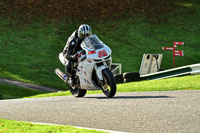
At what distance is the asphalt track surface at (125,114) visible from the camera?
6761mm

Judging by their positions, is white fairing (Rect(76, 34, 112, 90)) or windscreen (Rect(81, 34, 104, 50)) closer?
white fairing (Rect(76, 34, 112, 90))

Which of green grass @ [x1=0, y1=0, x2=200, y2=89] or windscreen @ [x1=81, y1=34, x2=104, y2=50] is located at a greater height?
windscreen @ [x1=81, y1=34, x2=104, y2=50]

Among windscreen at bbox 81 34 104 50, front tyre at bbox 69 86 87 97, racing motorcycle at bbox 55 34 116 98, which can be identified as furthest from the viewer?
front tyre at bbox 69 86 87 97

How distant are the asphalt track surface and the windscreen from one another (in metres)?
1.68

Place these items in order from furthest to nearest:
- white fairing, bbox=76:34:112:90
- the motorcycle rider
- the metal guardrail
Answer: the metal guardrail → the motorcycle rider → white fairing, bbox=76:34:112:90

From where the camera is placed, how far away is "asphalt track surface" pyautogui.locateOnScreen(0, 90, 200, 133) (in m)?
6.76

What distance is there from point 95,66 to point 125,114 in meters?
3.18

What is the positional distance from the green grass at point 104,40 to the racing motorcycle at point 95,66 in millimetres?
13174

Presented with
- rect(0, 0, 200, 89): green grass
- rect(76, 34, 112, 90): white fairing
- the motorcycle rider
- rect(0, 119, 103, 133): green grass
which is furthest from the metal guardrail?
rect(0, 119, 103, 133): green grass

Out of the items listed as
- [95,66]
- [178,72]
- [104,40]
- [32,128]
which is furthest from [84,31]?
[104,40]

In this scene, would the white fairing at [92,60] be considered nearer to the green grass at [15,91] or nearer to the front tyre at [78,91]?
the front tyre at [78,91]

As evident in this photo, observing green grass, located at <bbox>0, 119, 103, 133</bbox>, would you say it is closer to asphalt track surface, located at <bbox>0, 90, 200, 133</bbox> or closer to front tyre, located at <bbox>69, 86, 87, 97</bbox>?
asphalt track surface, located at <bbox>0, 90, 200, 133</bbox>

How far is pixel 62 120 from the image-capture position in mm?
7566

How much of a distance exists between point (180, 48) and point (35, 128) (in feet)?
97.5
